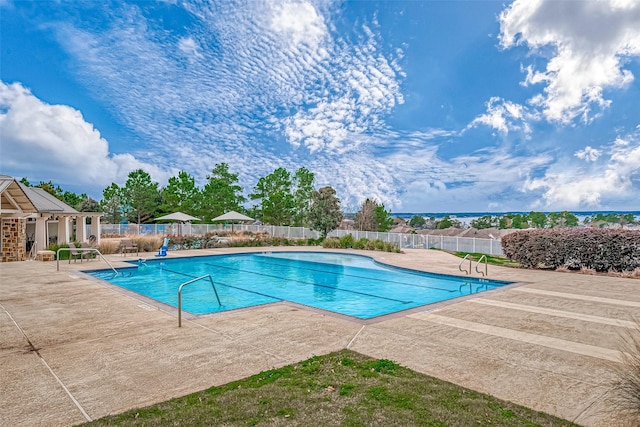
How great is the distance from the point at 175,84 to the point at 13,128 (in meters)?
13.2

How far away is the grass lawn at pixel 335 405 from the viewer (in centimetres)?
303

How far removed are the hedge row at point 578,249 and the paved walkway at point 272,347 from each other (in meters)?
4.60

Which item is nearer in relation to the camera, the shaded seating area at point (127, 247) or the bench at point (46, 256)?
the bench at point (46, 256)

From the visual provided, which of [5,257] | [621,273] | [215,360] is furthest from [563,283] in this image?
[5,257]

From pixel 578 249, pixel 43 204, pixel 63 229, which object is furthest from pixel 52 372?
pixel 63 229

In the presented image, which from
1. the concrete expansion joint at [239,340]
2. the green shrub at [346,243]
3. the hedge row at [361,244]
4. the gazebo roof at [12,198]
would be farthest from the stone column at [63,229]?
the concrete expansion joint at [239,340]

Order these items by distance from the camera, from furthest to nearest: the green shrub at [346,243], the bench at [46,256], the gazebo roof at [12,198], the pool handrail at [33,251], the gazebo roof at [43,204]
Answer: the green shrub at [346,243] → the gazebo roof at [43,204] → the pool handrail at [33,251] → the gazebo roof at [12,198] → the bench at [46,256]

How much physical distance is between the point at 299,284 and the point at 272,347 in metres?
8.01

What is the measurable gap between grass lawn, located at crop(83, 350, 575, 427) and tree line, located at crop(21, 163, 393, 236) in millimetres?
28927

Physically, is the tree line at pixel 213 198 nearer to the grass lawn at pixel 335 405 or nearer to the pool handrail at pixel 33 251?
the pool handrail at pixel 33 251

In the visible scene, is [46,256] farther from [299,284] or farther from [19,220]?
[299,284]

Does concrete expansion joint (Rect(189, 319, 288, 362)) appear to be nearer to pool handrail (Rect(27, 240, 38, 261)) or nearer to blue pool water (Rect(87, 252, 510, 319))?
blue pool water (Rect(87, 252, 510, 319))

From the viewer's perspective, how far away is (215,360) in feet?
14.9

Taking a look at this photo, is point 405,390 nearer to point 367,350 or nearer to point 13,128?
point 367,350
